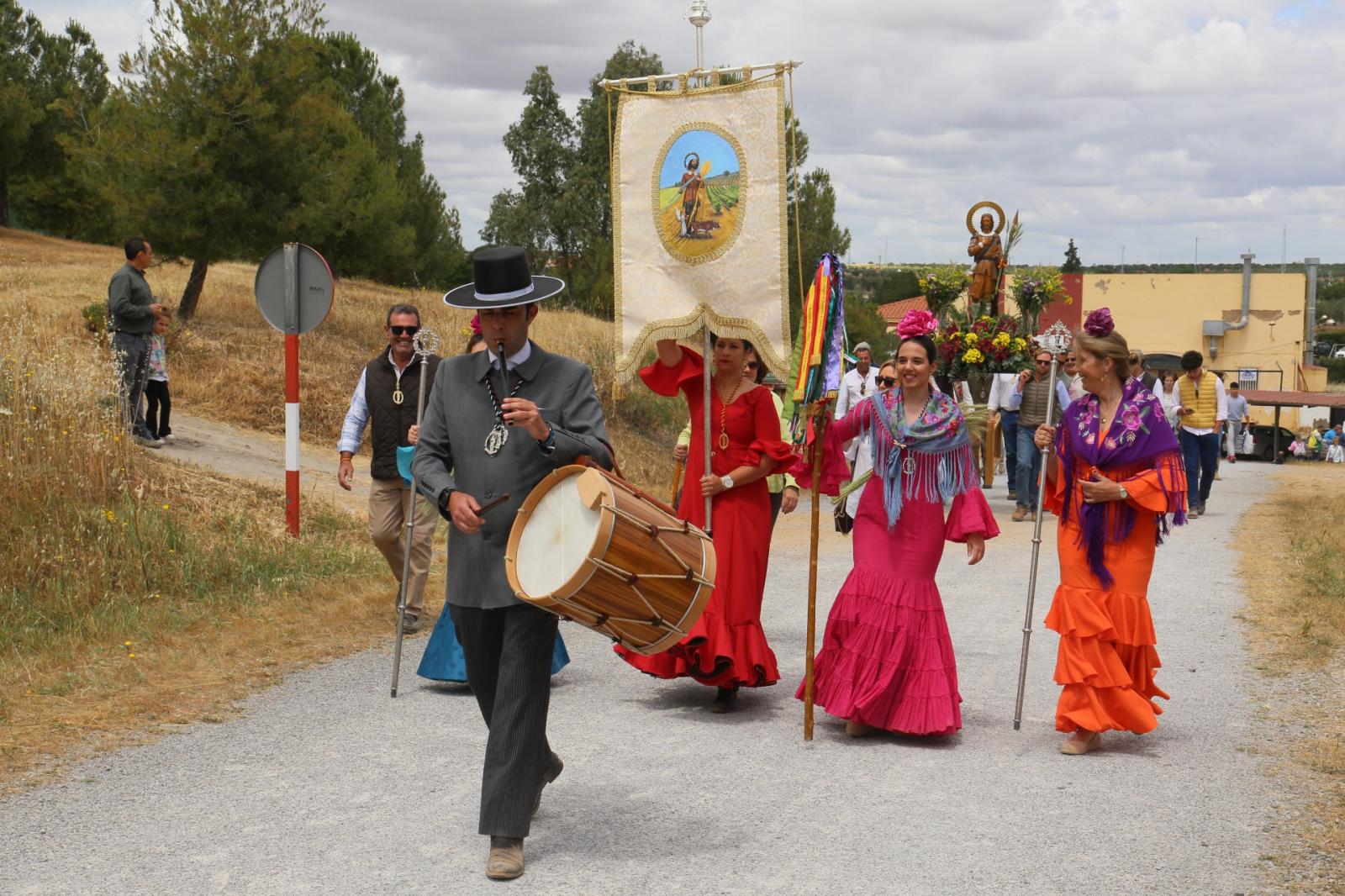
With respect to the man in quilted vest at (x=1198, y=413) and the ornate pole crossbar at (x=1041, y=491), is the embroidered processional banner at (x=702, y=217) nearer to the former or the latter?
the ornate pole crossbar at (x=1041, y=491)

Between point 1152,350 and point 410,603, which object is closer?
point 410,603

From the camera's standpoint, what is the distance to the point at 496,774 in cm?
505

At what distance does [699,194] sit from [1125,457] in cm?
284

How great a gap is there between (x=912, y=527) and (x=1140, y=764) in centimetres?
155

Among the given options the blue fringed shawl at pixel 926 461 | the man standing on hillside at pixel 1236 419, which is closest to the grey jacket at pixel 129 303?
the blue fringed shawl at pixel 926 461

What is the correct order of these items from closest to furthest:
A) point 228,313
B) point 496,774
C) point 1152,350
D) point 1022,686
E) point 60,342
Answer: point 496,774 → point 1022,686 → point 60,342 → point 228,313 → point 1152,350

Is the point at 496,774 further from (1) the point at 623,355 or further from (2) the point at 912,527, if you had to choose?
(1) the point at 623,355

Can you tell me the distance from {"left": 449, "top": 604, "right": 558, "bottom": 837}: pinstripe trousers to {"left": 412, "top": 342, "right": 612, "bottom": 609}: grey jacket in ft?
0.35

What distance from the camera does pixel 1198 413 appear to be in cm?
1742

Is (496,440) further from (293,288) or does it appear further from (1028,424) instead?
(1028,424)

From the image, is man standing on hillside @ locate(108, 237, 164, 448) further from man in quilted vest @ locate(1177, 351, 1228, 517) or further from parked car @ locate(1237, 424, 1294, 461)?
parked car @ locate(1237, 424, 1294, 461)

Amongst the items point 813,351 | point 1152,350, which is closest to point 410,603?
point 813,351

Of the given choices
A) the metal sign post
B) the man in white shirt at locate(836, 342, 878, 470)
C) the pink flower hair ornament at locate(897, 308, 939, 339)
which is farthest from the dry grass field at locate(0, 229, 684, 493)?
the pink flower hair ornament at locate(897, 308, 939, 339)

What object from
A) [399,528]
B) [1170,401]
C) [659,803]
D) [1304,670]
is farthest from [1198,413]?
[659,803]
